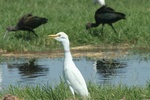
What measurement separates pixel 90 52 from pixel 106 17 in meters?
2.02

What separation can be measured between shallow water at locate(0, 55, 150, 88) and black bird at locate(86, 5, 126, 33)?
277 centimetres

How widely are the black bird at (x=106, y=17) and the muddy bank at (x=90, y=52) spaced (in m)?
0.92

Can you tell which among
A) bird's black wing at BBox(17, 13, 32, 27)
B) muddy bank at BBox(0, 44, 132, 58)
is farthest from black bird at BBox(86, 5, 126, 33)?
bird's black wing at BBox(17, 13, 32, 27)

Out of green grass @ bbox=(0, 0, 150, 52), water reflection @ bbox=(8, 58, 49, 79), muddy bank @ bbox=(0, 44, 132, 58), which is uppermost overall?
green grass @ bbox=(0, 0, 150, 52)

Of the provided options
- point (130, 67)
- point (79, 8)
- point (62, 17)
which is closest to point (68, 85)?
point (130, 67)

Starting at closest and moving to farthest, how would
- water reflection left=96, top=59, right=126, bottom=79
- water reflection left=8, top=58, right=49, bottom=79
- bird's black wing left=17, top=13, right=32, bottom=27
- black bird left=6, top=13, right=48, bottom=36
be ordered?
water reflection left=96, top=59, right=126, bottom=79, water reflection left=8, top=58, right=49, bottom=79, black bird left=6, top=13, right=48, bottom=36, bird's black wing left=17, top=13, right=32, bottom=27

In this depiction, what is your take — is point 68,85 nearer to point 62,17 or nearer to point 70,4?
point 62,17

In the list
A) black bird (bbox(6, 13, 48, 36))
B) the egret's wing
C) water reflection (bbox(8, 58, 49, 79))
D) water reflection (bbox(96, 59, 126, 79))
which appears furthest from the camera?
black bird (bbox(6, 13, 48, 36))

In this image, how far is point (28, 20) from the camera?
1898 centimetres

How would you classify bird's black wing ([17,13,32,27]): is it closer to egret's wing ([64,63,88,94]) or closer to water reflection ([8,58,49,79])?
water reflection ([8,58,49,79])

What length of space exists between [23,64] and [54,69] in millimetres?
1316

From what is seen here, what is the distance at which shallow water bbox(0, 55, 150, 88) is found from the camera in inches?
492

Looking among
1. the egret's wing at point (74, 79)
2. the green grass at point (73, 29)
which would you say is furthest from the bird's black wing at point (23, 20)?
the egret's wing at point (74, 79)

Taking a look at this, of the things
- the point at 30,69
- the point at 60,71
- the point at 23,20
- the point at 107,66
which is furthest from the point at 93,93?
the point at 23,20
